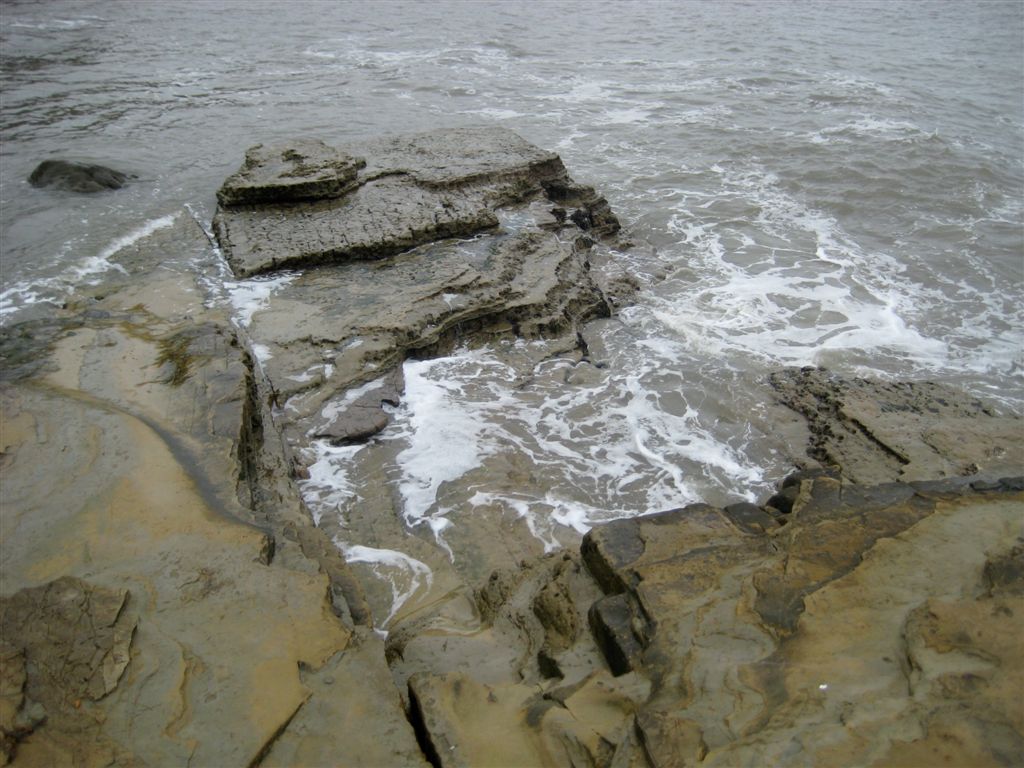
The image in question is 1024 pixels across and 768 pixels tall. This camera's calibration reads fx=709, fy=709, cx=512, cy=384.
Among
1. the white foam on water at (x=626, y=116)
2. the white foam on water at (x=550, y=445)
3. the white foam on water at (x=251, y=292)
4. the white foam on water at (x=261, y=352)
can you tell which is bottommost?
the white foam on water at (x=550, y=445)

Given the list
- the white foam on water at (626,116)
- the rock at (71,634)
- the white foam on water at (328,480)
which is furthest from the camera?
the white foam on water at (626,116)

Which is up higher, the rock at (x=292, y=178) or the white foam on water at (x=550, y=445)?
the rock at (x=292, y=178)

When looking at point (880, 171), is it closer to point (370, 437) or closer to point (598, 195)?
point (598, 195)

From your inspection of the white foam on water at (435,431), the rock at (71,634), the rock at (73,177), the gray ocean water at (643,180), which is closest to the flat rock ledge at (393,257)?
the white foam on water at (435,431)

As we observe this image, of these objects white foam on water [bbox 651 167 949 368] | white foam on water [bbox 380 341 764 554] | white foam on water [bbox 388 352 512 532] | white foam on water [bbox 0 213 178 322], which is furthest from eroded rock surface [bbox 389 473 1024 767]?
white foam on water [bbox 0 213 178 322]

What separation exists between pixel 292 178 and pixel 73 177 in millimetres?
3600

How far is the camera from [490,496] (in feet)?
15.7

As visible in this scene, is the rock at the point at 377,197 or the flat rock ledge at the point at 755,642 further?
the rock at the point at 377,197

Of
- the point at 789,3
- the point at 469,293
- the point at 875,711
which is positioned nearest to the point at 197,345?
the point at 469,293

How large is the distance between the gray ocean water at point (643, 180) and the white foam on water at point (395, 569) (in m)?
0.09

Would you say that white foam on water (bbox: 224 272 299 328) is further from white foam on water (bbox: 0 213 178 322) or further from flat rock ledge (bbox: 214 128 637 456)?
white foam on water (bbox: 0 213 178 322)

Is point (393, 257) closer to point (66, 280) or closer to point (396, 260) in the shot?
point (396, 260)

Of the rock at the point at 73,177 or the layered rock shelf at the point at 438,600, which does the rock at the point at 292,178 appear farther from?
the layered rock shelf at the point at 438,600

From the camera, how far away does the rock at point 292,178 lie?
804 centimetres
